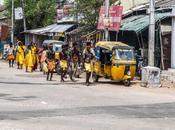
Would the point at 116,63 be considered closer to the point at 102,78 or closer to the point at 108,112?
the point at 102,78

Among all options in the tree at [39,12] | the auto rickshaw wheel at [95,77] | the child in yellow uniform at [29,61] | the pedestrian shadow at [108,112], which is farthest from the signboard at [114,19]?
the tree at [39,12]

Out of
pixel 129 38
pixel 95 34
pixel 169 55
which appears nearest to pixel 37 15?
pixel 95 34

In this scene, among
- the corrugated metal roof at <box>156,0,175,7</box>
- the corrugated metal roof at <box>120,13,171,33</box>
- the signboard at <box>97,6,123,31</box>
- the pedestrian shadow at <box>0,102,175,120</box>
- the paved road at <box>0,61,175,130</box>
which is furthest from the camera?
the signboard at <box>97,6,123,31</box>

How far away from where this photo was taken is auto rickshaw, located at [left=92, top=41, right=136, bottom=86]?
23.7 m

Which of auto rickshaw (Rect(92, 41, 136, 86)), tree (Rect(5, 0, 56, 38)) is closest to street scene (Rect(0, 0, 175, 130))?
auto rickshaw (Rect(92, 41, 136, 86))

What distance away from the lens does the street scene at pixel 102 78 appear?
42.5 feet

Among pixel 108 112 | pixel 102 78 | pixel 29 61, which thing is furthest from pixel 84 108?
pixel 29 61

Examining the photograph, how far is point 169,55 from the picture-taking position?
27.8 metres

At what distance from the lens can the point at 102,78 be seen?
27609 mm

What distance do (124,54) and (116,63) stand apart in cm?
66

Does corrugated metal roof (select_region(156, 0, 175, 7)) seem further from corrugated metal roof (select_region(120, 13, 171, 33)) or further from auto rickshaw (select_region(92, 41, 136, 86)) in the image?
auto rickshaw (select_region(92, 41, 136, 86))

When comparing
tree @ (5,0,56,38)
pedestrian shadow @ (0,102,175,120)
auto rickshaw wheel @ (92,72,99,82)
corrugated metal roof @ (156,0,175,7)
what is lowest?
pedestrian shadow @ (0,102,175,120)

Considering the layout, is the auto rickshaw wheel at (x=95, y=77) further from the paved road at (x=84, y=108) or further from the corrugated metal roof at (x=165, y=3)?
the corrugated metal roof at (x=165, y=3)

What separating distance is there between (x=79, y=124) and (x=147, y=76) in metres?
11.6
